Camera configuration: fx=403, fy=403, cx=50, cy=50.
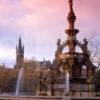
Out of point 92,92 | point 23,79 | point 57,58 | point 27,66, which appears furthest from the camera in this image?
point 27,66

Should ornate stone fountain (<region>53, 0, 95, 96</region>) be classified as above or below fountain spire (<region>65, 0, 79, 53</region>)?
below

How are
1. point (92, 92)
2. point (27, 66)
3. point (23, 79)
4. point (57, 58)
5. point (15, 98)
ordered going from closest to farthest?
point (15, 98) → point (92, 92) → point (57, 58) → point (23, 79) → point (27, 66)

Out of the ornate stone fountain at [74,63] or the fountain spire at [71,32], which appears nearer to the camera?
the ornate stone fountain at [74,63]

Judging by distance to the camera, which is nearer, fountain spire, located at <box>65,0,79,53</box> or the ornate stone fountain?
the ornate stone fountain

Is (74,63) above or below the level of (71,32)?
below

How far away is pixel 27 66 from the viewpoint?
4318 inches

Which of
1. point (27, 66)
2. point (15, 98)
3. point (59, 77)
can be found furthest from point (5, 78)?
point (15, 98)

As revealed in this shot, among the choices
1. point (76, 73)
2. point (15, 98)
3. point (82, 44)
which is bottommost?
point (15, 98)

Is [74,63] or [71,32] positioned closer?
[74,63]

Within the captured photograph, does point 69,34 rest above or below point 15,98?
above

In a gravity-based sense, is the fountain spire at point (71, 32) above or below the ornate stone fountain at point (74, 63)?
above

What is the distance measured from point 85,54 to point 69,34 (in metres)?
2.62

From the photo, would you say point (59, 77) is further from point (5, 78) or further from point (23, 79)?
point (5, 78)

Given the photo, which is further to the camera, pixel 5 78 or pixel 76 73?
pixel 5 78
